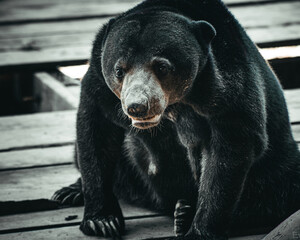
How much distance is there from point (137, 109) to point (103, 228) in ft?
2.36

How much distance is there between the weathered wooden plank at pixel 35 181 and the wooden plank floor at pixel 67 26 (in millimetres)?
1852

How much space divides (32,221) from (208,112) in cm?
102

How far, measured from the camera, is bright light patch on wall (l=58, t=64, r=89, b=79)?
5.62 meters

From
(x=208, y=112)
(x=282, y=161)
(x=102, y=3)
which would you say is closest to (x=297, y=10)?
(x=102, y=3)

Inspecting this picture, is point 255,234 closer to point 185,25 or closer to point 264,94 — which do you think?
point 264,94

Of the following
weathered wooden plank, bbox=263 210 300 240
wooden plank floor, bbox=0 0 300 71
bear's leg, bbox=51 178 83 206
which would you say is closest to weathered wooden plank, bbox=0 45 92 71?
wooden plank floor, bbox=0 0 300 71

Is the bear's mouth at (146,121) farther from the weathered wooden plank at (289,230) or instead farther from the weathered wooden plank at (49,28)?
the weathered wooden plank at (49,28)

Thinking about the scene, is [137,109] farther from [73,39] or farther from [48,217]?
[73,39]

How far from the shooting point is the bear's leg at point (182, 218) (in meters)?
3.00

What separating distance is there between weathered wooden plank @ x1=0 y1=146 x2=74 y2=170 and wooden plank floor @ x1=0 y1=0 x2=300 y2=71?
1.50 m

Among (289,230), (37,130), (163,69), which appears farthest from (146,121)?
(37,130)

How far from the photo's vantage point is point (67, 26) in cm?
656

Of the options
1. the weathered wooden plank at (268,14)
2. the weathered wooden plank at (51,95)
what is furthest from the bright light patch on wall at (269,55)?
the weathered wooden plank at (268,14)

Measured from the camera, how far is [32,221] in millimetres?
3131
